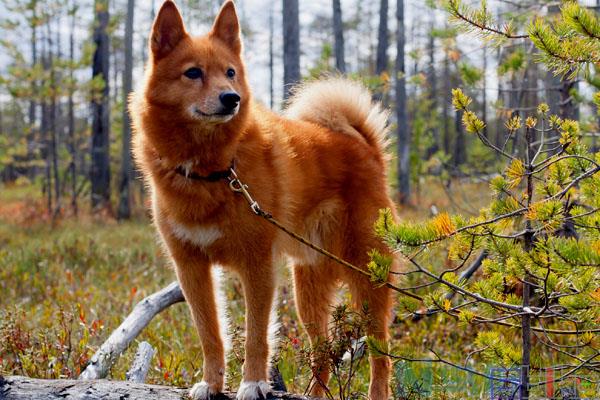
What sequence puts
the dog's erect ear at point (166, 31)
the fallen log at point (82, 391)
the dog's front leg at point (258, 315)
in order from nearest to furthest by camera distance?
the fallen log at point (82, 391) → the dog's front leg at point (258, 315) → the dog's erect ear at point (166, 31)

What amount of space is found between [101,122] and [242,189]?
11.8 m

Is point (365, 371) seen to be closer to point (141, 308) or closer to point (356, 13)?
point (141, 308)

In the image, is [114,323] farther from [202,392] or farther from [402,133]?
[402,133]

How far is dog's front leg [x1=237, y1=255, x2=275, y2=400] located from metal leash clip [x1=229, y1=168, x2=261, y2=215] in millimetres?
294

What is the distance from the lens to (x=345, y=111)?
3580mm

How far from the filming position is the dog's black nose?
2.61 meters

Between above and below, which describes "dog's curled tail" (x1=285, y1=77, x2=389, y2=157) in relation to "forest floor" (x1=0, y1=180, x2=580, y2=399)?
above

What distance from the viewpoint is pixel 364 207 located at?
10.3 ft

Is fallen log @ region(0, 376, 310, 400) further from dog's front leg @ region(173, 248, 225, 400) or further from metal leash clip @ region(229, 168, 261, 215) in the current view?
metal leash clip @ region(229, 168, 261, 215)

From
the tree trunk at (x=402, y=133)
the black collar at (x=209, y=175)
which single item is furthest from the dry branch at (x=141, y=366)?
the tree trunk at (x=402, y=133)

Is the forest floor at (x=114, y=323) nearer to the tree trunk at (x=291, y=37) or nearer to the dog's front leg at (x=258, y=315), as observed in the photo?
the dog's front leg at (x=258, y=315)

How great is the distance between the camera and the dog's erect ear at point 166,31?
2828 mm

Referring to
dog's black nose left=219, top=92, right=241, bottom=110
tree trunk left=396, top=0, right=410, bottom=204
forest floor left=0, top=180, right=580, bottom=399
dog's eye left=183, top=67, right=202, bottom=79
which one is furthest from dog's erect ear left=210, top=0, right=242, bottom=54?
tree trunk left=396, top=0, right=410, bottom=204

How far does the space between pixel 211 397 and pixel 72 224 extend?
9.16 metres
